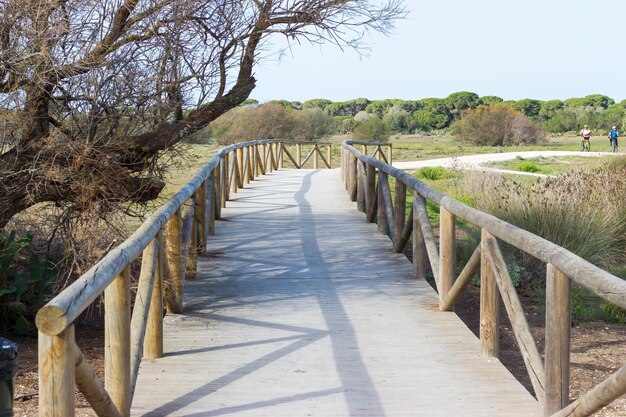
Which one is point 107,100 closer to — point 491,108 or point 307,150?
point 307,150

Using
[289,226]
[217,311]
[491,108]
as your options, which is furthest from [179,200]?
[491,108]

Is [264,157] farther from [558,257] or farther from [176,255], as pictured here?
→ [558,257]

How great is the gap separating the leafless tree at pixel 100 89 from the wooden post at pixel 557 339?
16.4 feet

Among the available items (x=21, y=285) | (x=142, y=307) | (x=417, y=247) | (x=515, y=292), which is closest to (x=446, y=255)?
(x=417, y=247)

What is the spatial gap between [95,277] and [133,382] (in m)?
1.25

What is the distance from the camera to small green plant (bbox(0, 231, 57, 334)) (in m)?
8.85

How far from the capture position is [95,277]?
416 centimetres

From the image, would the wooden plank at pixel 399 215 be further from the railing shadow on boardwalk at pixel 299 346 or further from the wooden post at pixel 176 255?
the wooden post at pixel 176 255

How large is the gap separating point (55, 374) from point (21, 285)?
5.62 metres

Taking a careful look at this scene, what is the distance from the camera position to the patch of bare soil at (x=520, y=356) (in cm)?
703

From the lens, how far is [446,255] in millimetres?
7691

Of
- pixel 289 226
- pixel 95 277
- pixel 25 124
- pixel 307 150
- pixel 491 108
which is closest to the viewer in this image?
pixel 95 277

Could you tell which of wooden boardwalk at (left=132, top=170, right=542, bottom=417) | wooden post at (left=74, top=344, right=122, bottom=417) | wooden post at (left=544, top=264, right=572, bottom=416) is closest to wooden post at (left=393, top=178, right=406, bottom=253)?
wooden boardwalk at (left=132, top=170, right=542, bottom=417)

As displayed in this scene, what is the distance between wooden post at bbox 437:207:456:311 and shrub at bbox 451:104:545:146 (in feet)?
175
